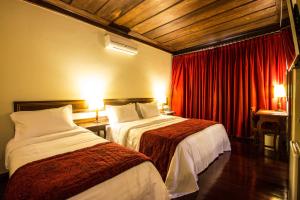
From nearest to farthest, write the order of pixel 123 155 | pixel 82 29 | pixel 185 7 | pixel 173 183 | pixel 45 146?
pixel 123 155
pixel 45 146
pixel 173 183
pixel 185 7
pixel 82 29

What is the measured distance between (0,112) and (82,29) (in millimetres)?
1780

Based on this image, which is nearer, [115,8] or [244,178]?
[244,178]

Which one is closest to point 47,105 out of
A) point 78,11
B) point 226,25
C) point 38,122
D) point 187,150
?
point 38,122

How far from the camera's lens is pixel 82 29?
2848mm

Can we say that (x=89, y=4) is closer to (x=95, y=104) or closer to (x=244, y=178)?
(x=95, y=104)

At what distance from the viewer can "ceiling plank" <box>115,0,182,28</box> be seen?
7.92 ft

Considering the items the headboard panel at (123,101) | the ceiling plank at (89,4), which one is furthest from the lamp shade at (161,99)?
the ceiling plank at (89,4)

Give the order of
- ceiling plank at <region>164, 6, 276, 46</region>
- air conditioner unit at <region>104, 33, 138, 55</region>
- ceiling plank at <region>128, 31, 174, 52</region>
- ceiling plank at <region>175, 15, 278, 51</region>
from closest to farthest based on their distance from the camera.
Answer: ceiling plank at <region>164, 6, 276, 46</region>
ceiling plank at <region>175, 15, 278, 51</region>
air conditioner unit at <region>104, 33, 138, 55</region>
ceiling plank at <region>128, 31, 174, 52</region>

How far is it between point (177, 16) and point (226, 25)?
1.08m

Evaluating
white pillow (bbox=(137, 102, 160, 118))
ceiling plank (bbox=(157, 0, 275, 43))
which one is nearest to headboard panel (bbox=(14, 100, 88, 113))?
white pillow (bbox=(137, 102, 160, 118))

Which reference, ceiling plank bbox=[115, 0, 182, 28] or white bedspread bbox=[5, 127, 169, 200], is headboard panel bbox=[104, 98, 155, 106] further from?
ceiling plank bbox=[115, 0, 182, 28]

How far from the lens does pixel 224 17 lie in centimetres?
283

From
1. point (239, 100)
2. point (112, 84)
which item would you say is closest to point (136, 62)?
point (112, 84)

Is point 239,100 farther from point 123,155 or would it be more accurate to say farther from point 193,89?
point 123,155
